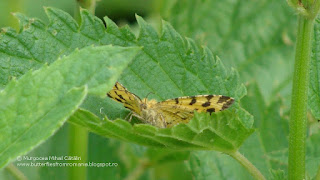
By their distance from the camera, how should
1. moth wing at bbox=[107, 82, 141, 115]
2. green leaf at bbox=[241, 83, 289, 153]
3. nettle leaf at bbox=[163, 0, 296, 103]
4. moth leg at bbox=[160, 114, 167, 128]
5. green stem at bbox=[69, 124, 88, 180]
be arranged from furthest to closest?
nettle leaf at bbox=[163, 0, 296, 103] < green leaf at bbox=[241, 83, 289, 153] < green stem at bbox=[69, 124, 88, 180] < moth leg at bbox=[160, 114, 167, 128] < moth wing at bbox=[107, 82, 141, 115]

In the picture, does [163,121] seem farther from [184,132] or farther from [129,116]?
[184,132]

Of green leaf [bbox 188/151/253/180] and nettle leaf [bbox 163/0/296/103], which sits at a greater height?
nettle leaf [bbox 163/0/296/103]

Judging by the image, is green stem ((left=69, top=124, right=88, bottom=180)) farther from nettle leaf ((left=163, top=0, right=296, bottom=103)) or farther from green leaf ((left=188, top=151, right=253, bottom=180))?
nettle leaf ((left=163, top=0, right=296, bottom=103))

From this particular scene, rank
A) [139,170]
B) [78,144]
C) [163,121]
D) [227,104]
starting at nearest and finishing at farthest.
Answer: [227,104] < [163,121] < [78,144] < [139,170]

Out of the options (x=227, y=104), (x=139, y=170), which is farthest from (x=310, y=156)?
(x=139, y=170)

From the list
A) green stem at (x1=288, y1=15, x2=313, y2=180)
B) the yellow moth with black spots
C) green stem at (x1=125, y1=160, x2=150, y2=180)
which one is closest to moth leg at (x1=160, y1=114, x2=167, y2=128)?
the yellow moth with black spots

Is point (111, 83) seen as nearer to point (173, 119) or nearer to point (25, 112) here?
point (25, 112)
